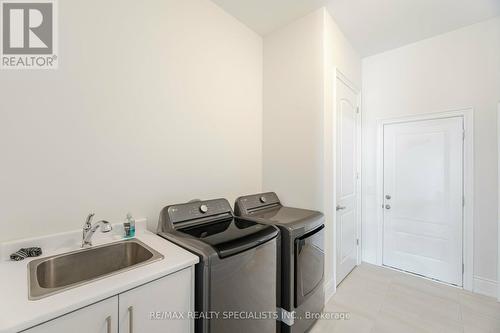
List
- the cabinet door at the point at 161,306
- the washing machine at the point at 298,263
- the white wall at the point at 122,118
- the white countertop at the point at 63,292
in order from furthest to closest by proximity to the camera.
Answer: the washing machine at the point at 298,263, the white wall at the point at 122,118, the cabinet door at the point at 161,306, the white countertop at the point at 63,292

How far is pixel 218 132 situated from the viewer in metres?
2.20

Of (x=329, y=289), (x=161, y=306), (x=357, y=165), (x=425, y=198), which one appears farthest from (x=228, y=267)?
(x=425, y=198)

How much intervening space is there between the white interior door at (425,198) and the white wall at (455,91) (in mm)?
150

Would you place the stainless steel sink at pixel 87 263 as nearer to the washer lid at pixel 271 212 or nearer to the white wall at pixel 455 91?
the washer lid at pixel 271 212

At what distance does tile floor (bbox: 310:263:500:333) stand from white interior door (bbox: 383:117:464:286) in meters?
0.25

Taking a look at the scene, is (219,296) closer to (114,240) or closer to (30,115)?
(114,240)

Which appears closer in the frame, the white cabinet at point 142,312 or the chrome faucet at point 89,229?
the white cabinet at point 142,312

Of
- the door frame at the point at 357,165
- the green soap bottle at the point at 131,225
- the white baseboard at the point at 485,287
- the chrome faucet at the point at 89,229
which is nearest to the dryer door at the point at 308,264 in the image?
the door frame at the point at 357,165

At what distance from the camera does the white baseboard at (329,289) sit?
7.28 ft

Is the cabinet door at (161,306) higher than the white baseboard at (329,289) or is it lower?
higher

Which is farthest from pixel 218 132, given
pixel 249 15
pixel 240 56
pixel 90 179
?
pixel 249 15

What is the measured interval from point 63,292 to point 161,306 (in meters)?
0.40

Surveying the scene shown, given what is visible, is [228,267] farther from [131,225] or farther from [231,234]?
[131,225]

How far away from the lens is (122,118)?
5.13 feet
